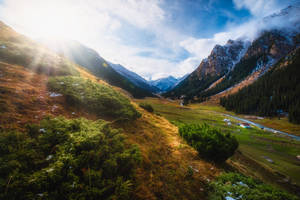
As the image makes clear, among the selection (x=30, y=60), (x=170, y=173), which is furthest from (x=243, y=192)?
(x=30, y=60)

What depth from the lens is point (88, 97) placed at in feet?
31.7

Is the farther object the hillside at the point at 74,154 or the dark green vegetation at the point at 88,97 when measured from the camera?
the dark green vegetation at the point at 88,97

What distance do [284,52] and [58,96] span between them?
30287 cm

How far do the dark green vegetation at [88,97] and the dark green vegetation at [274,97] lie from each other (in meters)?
99.4

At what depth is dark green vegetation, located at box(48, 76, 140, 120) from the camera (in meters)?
9.45

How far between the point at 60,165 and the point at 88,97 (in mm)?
6651

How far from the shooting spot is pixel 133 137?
9211 mm

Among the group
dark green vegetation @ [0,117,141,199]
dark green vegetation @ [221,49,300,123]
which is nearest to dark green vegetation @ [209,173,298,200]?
dark green vegetation @ [0,117,141,199]

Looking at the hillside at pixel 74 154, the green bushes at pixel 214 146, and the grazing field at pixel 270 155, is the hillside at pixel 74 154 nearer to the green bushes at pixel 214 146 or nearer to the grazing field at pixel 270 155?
the green bushes at pixel 214 146

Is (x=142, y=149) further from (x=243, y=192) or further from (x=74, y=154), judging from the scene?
(x=243, y=192)

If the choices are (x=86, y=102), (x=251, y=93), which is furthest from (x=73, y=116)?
(x=251, y=93)

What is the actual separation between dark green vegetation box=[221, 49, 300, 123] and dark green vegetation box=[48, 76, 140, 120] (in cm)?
9935

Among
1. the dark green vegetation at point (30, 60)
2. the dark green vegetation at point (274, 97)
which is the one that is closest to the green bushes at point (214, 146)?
the dark green vegetation at point (30, 60)

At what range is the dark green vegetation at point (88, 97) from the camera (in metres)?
9.45
